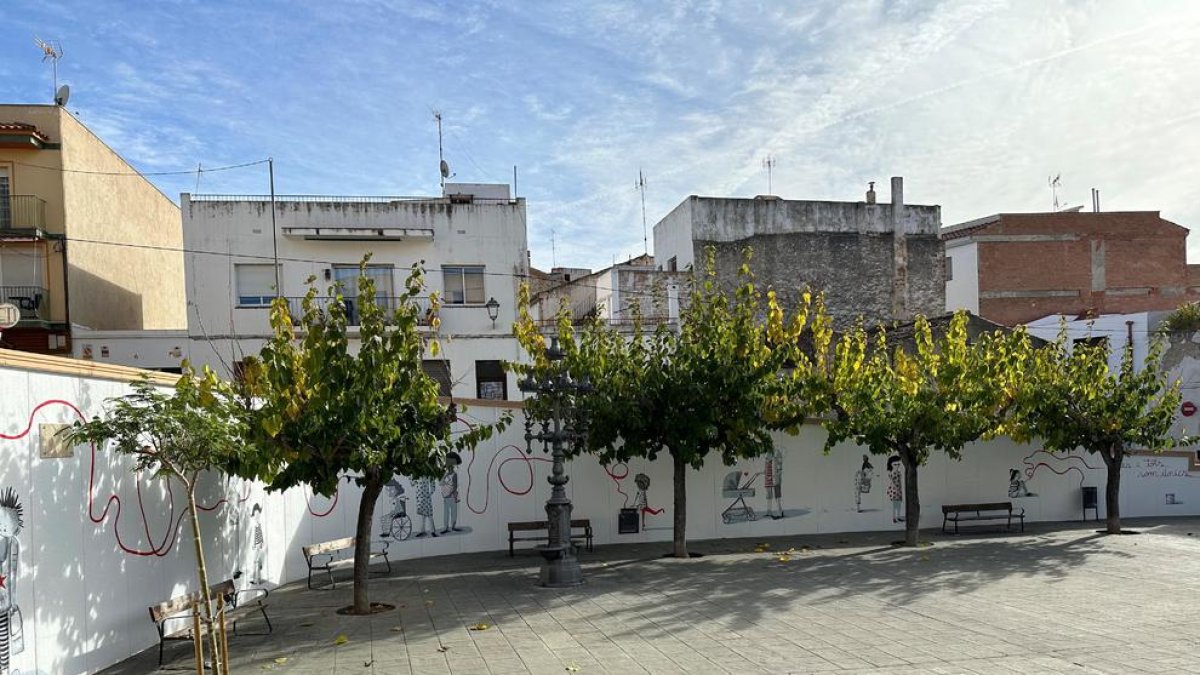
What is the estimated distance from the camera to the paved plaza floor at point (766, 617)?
29.2 feet

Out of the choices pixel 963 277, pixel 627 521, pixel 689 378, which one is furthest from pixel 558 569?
pixel 963 277

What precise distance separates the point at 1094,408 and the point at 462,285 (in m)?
17.2

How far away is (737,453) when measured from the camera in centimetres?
1603

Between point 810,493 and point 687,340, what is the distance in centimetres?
621

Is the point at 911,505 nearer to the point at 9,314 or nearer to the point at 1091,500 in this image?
the point at 1091,500

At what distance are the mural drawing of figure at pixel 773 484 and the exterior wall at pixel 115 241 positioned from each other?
65.4 ft

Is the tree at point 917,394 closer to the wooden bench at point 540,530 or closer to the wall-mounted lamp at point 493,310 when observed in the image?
the wooden bench at point 540,530

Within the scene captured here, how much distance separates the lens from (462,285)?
27359 mm

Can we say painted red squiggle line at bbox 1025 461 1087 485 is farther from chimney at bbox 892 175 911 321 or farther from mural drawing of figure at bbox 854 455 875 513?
chimney at bbox 892 175 911 321

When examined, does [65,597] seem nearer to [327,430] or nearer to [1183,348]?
[327,430]

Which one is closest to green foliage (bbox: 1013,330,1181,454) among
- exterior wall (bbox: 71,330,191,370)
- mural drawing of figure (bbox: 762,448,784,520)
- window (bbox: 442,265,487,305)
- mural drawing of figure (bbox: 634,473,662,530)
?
mural drawing of figure (bbox: 762,448,784,520)

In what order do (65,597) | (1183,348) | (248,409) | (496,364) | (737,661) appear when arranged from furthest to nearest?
(1183,348), (496,364), (248,409), (737,661), (65,597)

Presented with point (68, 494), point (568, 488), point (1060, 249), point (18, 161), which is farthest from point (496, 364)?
point (1060, 249)

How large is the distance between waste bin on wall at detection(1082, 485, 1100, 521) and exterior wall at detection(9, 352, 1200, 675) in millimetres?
218
